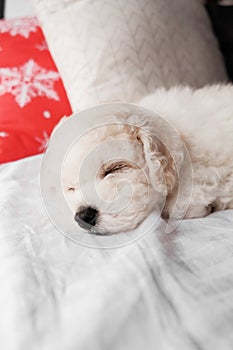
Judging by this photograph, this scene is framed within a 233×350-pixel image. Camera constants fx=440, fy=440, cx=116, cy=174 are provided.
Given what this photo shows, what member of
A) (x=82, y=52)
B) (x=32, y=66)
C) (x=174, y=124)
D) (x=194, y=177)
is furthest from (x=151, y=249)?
(x=32, y=66)

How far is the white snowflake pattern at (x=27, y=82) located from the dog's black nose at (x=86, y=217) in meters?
0.77

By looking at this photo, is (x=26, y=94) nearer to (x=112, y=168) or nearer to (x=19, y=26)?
(x=19, y=26)

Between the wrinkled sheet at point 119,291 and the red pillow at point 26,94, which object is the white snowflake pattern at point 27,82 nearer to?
the red pillow at point 26,94

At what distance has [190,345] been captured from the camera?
67cm

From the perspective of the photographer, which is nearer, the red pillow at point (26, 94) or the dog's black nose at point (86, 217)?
the dog's black nose at point (86, 217)

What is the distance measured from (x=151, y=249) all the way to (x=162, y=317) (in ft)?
0.63

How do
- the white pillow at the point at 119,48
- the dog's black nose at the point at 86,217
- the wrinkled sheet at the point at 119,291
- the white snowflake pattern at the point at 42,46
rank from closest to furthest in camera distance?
the wrinkled sheet at the point at 119,291 < the dog's black nose at the point at 86,217 < the white pillow at the point at 119,48 < the white snowflake pattern at the point at 42,46

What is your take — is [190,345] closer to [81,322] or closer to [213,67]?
[81,322]

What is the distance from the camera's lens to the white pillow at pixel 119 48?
1.64m

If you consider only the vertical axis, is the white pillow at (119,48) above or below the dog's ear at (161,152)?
above

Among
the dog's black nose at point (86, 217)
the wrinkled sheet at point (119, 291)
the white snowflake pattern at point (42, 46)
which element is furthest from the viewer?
the white snowflake pattern at point (42, 46)

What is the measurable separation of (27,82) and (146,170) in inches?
33.9

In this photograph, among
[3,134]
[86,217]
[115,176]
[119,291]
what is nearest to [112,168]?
[115,176]

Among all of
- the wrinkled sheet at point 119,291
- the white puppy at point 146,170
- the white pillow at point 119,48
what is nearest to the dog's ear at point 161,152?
the white puppy at point 146,170
